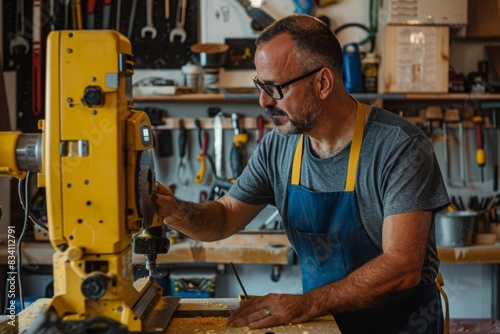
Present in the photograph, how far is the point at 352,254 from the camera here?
2.01 meters

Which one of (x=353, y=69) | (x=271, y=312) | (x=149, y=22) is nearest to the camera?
(x=271, y=312)

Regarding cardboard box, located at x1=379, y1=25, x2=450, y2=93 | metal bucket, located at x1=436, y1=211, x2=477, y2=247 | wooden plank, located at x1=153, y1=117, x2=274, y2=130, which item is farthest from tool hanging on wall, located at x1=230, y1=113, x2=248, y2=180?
metal bucket, located at x1=436, y1=211, x2=477, y2=247

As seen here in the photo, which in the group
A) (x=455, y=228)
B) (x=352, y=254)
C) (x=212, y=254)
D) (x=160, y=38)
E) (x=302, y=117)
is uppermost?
(x=160, y=38)

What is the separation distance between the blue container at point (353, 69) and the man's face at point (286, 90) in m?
2.19

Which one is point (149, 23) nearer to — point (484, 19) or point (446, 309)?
point (484, 19)

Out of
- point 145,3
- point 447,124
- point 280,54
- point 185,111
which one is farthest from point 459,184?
point 280,54

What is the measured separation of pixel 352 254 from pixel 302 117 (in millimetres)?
474

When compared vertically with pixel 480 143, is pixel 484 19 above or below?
above

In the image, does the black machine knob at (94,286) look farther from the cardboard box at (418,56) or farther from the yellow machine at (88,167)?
the cardboard box at (418,56)

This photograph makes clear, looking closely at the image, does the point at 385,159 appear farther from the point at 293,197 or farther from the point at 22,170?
the point at 22,170

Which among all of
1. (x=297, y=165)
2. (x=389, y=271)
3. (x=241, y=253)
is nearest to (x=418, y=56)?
(x=241, y=253)

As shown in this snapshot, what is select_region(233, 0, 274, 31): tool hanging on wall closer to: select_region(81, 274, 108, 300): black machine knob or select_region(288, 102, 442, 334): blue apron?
select_region(288, 102, 442, 334): blue apron

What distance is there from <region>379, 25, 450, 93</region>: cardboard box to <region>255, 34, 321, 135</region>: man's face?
2179mm

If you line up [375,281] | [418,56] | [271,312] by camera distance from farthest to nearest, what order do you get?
[418,56], [375,281], [271,312]
